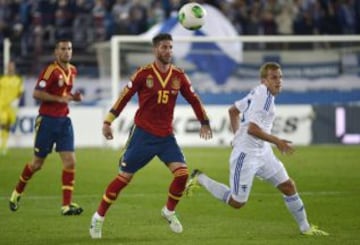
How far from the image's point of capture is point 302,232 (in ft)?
38.6

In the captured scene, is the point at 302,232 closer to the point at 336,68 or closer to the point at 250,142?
the point at 250,142

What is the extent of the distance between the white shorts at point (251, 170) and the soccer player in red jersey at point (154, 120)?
613mm

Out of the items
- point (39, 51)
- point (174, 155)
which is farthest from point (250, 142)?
point (39, 51)

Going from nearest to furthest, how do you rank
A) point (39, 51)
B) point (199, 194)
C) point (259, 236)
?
1. point (259, 236)
2. point (199, 194)
3. point (39, 51)

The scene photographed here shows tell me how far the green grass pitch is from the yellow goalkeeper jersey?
3.83 metres

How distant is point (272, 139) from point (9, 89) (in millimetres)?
16460

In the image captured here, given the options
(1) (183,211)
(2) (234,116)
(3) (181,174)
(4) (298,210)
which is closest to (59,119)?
(1) (183,211)

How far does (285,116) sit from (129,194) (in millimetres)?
12551

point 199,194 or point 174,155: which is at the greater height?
point 174,155

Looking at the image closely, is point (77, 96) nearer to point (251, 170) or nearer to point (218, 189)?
point (218, 189)

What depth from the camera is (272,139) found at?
36.9 feet

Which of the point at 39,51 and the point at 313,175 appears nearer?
the point at 313,175

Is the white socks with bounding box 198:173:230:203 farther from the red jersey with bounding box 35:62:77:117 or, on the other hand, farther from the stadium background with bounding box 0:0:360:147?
the stadium background with bounding box 0:0:360:147

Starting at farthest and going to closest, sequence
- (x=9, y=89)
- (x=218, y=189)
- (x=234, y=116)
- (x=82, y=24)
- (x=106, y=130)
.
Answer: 1. (x=82, y=24)
2. (x=9, y=89)
3. (x=218, y=189)
4. (x=234, y=116)
5. (x=106, y=130)
